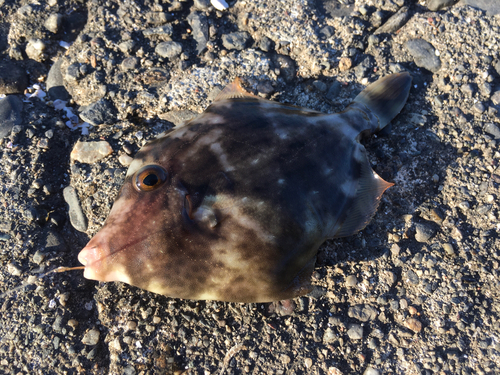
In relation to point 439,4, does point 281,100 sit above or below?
below

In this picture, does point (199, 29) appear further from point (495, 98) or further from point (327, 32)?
point (495, 98)

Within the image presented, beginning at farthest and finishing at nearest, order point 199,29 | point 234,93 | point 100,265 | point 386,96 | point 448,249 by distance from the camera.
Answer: point 199,29, point 386,96, point 234,93, point 448,249, point 100,265

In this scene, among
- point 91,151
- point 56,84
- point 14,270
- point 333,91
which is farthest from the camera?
point 56,84

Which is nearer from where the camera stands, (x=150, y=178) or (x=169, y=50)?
(x=150, y=178)

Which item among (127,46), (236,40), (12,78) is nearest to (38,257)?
(12,78)

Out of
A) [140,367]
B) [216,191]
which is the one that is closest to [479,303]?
[216,191]

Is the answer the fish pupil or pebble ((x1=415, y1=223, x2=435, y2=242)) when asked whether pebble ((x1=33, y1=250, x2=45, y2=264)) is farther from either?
pebble ((x1=415, y1=223, x2=435, y2=242))

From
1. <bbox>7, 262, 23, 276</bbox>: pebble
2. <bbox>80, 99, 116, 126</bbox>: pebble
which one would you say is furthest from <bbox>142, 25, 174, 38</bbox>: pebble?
<bbox>7, 262, 23, 276</bbox>: pebble
